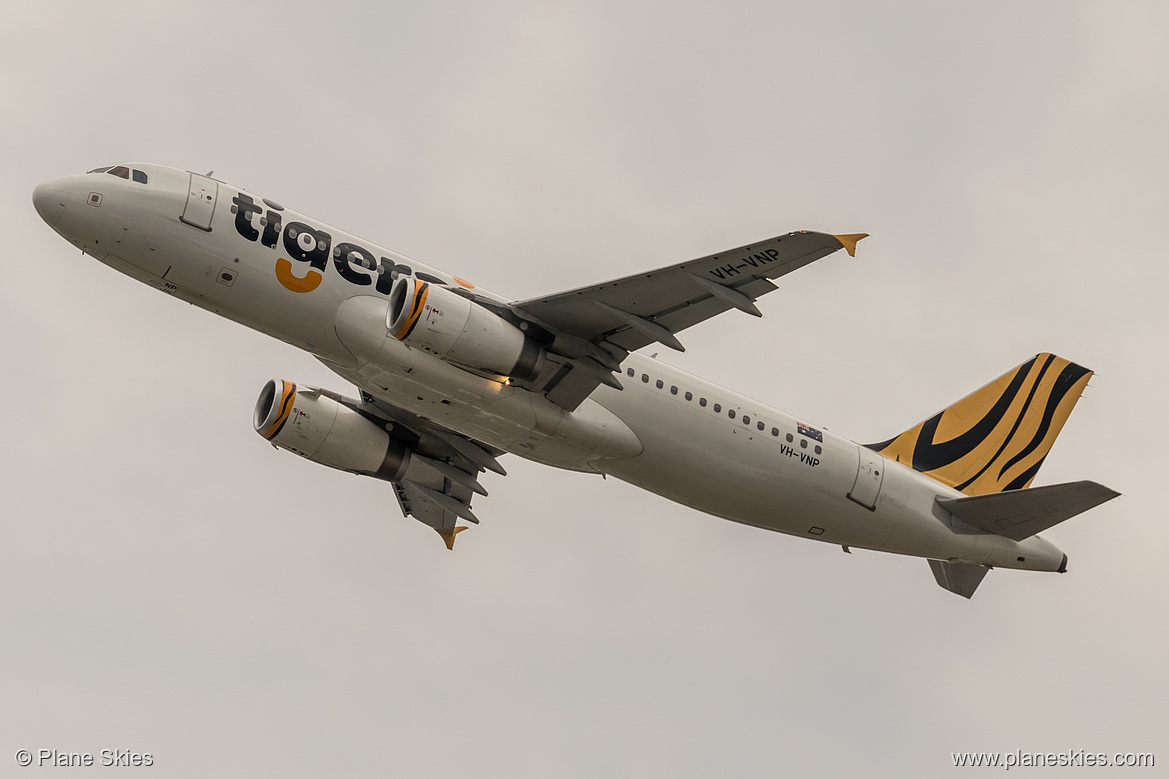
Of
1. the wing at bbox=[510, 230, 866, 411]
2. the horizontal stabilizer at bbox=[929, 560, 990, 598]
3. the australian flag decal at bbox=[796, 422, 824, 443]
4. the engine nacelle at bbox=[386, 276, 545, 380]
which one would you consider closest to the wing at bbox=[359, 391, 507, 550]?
the wing at bbox=[510, 230, 866, 411]

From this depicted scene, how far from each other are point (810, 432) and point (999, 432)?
313 inches

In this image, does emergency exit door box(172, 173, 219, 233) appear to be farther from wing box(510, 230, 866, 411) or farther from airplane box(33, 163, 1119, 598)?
wing box(510, 230, 866, 411)

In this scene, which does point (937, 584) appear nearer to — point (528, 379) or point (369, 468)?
point (528, 379)

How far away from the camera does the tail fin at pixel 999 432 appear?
37844 mm

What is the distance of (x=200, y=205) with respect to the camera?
99.4 feet

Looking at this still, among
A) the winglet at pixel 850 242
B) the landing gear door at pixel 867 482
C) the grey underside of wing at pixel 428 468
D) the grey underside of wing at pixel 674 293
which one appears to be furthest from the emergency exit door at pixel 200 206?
the landing gear door at pixel 867 482

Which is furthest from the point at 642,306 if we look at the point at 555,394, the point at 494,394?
the point at 494,394

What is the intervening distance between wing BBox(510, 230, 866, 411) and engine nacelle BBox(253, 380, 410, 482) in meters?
8.30

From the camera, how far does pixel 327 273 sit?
30.8 metres

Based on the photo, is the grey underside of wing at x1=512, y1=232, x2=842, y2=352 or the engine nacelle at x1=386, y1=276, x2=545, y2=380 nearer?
the grey underside of wing at x1=512, y1=232, x2=842, y2=352

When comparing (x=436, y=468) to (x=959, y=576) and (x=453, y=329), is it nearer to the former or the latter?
(x=453, y=329)

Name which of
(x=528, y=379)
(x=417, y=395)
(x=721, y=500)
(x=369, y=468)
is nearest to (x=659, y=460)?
(x=721, y=500)

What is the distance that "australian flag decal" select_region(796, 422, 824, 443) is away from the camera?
34844 millimetres

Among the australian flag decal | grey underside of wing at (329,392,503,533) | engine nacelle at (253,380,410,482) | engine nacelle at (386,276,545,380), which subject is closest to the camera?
engine nacelle at (386,276,545,380)
